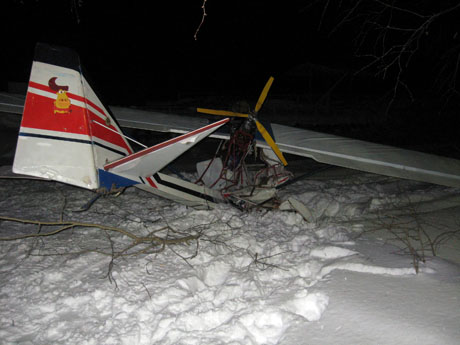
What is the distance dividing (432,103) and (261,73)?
52.5ft

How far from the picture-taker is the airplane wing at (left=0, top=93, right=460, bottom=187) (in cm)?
→ 474

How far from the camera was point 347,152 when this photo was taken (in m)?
5.27

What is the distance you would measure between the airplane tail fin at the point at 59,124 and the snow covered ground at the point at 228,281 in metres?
A: 0.96

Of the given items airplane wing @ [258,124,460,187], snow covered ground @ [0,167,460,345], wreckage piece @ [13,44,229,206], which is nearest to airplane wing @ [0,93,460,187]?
airplane wing @ [258,124,460,187]

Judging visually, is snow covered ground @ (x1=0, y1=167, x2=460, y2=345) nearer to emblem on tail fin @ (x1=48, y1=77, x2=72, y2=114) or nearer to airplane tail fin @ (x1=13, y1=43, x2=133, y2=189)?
airplane tail fin @ (x1=13, y1=43, x2=133, y2=189)

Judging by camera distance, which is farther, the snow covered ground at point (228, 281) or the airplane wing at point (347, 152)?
the airplane wing at point (347, 152)

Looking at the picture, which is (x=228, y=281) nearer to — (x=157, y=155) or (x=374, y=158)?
(x=157, y=155)

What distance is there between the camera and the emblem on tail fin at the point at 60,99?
3.41m

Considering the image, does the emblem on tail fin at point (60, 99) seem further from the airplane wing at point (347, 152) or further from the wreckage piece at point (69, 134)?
the airplane wing at point (347, 152)

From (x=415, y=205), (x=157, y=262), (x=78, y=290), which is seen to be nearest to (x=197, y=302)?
Answer: (x=157, y=262)

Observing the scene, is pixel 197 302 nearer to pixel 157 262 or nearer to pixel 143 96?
pixel 157 262

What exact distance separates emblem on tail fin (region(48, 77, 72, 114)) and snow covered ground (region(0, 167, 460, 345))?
1.64 metres

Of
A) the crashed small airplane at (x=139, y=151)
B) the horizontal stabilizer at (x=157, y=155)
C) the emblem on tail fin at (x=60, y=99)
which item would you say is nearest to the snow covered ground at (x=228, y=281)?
the crashed small airplane at (x=139, y=151)

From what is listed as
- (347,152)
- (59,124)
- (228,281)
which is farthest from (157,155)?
(347,152)
